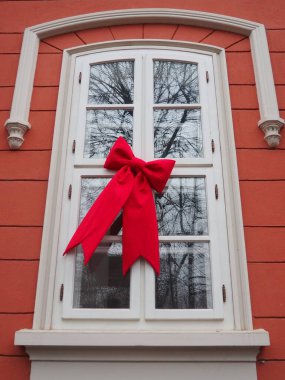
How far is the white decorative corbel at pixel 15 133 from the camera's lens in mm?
2238

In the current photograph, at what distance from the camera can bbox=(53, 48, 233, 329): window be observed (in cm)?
190

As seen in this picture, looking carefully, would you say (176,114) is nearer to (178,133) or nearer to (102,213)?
(178,133)

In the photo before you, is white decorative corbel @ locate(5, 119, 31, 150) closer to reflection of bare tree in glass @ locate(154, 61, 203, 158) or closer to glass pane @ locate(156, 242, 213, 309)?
reflection of bare tree in glass @ locate(154, 61, 203, 158)

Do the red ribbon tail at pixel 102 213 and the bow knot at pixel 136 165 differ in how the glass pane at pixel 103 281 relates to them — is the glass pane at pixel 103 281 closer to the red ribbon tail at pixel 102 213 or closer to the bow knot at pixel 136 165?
the red ribbon tail at pixel 102 213

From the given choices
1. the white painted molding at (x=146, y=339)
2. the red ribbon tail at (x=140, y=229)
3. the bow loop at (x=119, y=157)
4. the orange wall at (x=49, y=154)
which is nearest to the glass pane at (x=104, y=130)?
A: the bow loop at (x=119, y=157)

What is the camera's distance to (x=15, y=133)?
225 cm

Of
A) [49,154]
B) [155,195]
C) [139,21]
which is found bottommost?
[155,195]

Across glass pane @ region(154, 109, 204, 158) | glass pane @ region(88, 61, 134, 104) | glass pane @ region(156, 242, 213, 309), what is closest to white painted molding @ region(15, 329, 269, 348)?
glass pane @ region(156, 242, 213, 309)

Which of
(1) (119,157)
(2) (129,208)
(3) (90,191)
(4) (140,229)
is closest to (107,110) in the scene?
(1) (119,157)

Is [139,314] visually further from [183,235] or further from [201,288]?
[183,235]

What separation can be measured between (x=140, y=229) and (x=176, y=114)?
817 mm

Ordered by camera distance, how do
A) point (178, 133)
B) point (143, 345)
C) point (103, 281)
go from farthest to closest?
point (178, 133) → point (103, 281) → point (143, 345)

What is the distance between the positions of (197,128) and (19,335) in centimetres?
148

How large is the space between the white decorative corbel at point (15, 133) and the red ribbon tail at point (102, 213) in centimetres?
59
